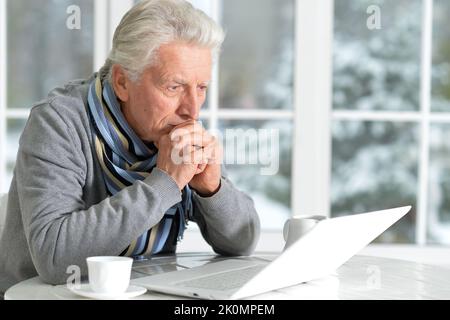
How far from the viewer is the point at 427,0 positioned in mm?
2990

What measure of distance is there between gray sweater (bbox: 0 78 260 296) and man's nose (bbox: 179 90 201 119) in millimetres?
196

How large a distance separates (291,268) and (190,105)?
1.92ft

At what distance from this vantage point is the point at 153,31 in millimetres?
1746

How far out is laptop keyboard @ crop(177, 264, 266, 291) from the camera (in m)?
1.34

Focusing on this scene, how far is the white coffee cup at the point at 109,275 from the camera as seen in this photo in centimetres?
127

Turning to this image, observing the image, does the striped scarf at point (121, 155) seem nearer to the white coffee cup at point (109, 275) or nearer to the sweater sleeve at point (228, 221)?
the sweater sleeve at point (228, 221)

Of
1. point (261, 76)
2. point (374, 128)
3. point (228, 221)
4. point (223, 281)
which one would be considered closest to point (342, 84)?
point (374, 128)

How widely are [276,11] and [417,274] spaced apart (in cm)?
498

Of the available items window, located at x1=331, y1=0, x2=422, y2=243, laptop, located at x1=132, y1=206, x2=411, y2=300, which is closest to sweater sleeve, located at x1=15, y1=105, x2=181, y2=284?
laptop, located at x1=132, y1=206, x2=411, y2=300

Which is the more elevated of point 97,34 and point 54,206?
point 97,34

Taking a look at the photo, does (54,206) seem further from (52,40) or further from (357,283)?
(52,40)

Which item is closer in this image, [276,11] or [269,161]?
[269,161]

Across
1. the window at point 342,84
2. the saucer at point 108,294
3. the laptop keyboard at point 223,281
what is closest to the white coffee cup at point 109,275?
the saucer at point 108,294

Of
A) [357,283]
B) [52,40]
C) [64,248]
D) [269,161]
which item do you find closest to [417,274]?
[357,283]
